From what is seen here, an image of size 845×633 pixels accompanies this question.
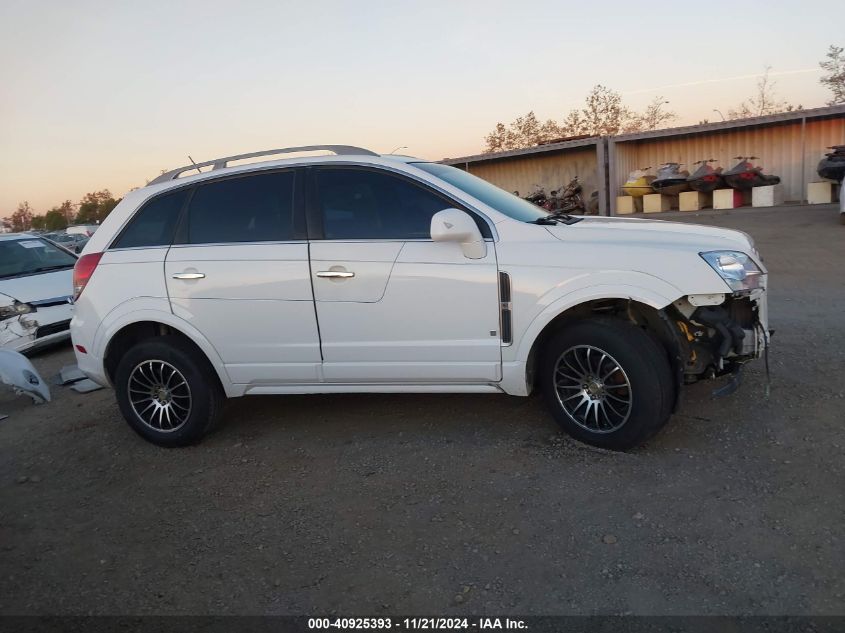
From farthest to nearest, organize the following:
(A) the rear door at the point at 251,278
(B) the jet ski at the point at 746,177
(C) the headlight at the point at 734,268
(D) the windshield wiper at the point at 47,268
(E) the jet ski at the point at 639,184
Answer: (E) the jet ski at the point at 639,184 → (B) the jet ski at the point at 746,177 → (D) the windshield wiper at the point at 47,268 → (A) the rear door at the point at 251,278 → (C) the headlight at the point at 734,268

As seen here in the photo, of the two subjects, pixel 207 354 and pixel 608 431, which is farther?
pixel 207 354

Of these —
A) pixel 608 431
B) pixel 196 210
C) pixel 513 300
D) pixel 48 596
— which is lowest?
pixel 48 596

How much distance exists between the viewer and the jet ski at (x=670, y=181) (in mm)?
19922

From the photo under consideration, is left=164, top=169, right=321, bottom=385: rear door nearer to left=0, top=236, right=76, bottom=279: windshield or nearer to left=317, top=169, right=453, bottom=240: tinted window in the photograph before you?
left=317, top=169, right=453, bottom=240: tinted window

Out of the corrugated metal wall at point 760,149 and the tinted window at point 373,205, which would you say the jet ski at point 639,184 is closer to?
the corrugated metal wall at point 760,149

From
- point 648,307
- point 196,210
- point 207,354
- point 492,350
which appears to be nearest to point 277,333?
point 207,354

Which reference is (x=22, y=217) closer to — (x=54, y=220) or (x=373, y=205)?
(x=54, y=220)

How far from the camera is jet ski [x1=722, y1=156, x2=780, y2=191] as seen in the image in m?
18.6

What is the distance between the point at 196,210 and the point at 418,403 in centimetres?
221

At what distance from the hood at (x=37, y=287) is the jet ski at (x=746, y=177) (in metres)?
16.6

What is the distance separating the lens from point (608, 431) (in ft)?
13.7

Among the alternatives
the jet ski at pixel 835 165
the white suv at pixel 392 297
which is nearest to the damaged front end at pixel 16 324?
the white suv at pixel 392 297

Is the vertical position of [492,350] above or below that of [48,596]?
above

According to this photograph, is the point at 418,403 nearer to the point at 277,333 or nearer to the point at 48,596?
the point at 277,333
